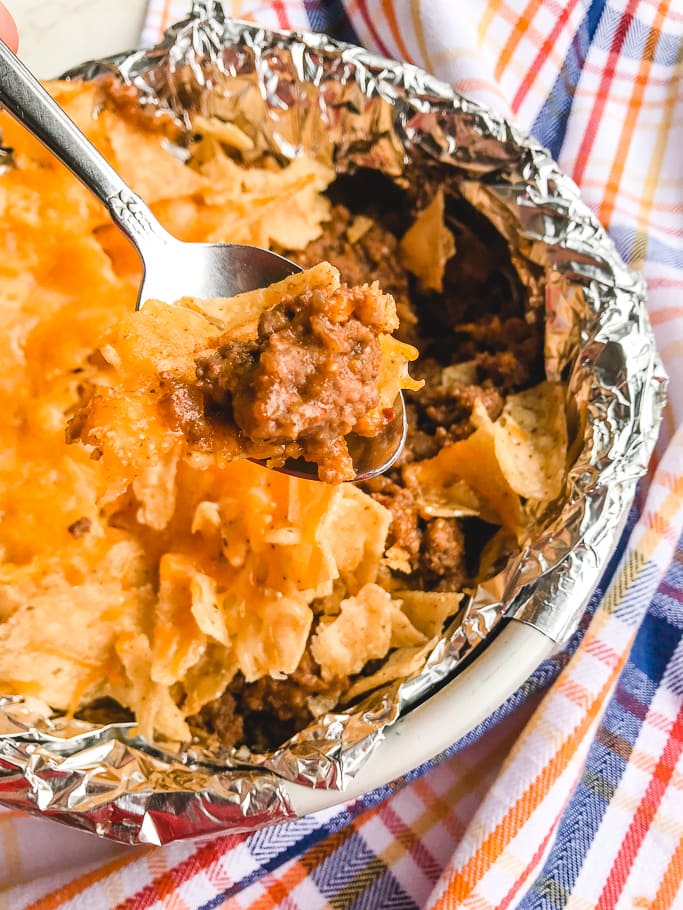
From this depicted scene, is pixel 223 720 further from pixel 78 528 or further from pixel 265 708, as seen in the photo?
pixel 78 528

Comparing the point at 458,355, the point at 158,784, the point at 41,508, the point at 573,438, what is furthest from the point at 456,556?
the point at 41,508

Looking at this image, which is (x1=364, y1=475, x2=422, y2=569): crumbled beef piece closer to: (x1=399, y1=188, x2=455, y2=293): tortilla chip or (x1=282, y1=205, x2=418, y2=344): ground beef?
(x1=282, y1=205, x2=418, y2=344): ground beef

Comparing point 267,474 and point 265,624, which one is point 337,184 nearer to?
point 267,474

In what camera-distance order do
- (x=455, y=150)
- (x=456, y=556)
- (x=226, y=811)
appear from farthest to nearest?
(x=455, y=150) → (x=456, y=556) → (x=226, y=811)

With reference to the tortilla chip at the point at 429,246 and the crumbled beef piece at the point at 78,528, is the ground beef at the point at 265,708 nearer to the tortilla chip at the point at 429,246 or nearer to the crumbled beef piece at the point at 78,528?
the crumbled beef piece at the point at 78,528

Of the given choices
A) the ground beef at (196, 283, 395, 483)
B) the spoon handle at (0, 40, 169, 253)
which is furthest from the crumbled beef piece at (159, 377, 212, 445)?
the spoon handle at (0, 40, 169, 253)

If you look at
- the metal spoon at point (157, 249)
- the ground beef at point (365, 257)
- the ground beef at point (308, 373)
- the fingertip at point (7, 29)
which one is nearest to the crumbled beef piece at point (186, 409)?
the ground beef at point (308, 373)

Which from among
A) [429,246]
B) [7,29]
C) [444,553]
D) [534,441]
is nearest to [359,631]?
[444,553]
